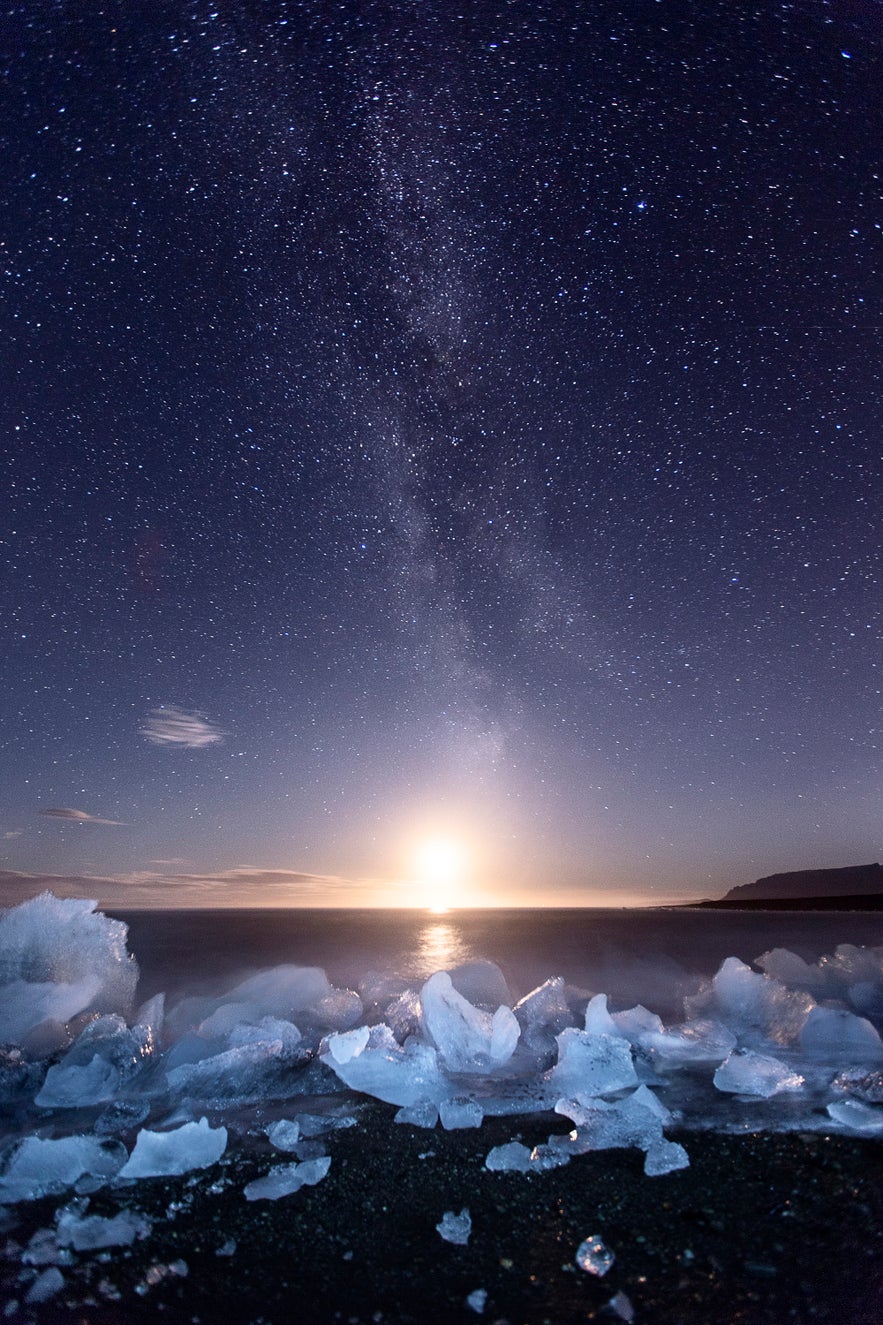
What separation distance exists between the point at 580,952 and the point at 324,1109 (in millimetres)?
45007

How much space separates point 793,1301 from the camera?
3549 mm

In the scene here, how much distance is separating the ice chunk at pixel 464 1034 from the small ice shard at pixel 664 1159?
142 inches

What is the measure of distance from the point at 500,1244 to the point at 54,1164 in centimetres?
366

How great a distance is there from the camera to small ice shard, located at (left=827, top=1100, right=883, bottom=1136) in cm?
604

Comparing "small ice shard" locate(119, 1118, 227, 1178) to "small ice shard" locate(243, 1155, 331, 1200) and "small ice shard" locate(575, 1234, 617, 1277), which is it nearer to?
"small ice shard" locate(243, 1155, 331, 1200)

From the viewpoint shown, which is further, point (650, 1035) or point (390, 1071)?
point (650, 1035)

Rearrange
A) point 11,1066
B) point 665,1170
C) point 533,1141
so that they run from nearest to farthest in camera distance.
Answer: point 665,1170 → point 533,1141 → point 11,1066

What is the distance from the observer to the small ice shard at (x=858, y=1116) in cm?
604

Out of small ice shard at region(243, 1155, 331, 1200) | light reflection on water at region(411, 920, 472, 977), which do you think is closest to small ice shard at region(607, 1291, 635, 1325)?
small ice shard at region(243, 1155, 331, 1200)

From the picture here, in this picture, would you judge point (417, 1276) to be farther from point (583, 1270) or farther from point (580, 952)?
point (580, 952)

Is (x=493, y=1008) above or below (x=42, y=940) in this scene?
below

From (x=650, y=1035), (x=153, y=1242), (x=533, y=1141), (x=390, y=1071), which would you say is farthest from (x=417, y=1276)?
(x=650, y=1035)

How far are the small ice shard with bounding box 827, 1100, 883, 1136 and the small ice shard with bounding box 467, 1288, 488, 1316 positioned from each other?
4066 millimetres

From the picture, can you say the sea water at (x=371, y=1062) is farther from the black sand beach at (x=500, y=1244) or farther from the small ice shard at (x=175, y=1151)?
the black sand beach at (x=500, y=1244)
